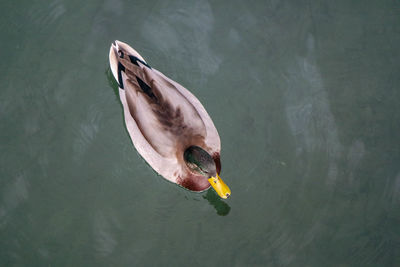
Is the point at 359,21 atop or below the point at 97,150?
atop

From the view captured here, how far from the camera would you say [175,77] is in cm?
413

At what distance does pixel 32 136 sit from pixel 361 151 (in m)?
3.30

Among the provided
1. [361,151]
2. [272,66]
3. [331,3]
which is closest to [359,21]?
[331,3]

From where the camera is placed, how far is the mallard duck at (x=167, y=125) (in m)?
3.43

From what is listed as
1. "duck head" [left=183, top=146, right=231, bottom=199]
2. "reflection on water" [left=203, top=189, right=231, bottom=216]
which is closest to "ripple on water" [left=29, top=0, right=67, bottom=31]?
"duck head" [left=183, top=146, right=231, bottom=199]

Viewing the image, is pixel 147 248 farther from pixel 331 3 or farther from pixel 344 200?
pixel 331 3

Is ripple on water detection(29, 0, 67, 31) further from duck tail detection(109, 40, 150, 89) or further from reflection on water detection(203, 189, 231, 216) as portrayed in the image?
reflection on water detection(203, 189, 231, 216)

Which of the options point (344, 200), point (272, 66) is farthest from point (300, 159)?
point (272, 66)

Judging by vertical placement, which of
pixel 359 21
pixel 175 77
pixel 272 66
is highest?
pixel 359 21

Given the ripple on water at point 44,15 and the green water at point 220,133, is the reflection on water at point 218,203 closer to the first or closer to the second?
the green water at point 220,133

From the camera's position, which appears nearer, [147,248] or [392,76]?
[147,248]

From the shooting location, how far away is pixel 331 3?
4.29 meters

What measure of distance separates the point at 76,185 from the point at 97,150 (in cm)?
40

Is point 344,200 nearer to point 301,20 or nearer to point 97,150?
point 301,20
